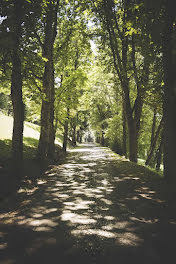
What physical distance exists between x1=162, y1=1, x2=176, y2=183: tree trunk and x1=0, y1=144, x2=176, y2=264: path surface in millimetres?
1191

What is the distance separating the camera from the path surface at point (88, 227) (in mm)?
2994

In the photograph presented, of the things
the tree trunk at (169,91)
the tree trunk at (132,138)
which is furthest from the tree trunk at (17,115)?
the tree trunk at (132,138)

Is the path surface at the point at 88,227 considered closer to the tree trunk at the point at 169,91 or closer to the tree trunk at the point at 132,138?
the tree trunk at the point at 169,91

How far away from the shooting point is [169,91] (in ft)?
22.0

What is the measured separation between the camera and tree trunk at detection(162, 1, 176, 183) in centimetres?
628

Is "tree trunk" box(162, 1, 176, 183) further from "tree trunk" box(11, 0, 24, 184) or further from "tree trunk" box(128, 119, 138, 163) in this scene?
"tree trunk" box(128, 119, 138, 163)

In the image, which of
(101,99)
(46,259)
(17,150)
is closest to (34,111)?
(17,150)

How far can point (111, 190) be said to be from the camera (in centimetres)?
664

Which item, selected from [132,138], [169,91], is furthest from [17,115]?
[132,138]

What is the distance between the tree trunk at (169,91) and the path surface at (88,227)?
1.19m

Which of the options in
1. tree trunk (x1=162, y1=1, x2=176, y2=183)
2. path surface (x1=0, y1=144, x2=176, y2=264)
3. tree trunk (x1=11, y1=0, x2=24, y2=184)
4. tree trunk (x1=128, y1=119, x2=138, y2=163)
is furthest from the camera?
tree trunk (x1=128, y1=119, x2=138, y2=163)

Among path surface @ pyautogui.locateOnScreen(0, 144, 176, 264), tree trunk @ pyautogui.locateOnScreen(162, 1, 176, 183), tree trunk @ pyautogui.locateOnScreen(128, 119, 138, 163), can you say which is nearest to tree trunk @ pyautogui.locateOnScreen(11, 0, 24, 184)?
path surface @ pyautogui.locateOnScreen(0, 144, 176, 264)

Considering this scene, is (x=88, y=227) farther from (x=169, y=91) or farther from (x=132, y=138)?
(x=132, y=138)

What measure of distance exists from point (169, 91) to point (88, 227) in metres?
5.47
